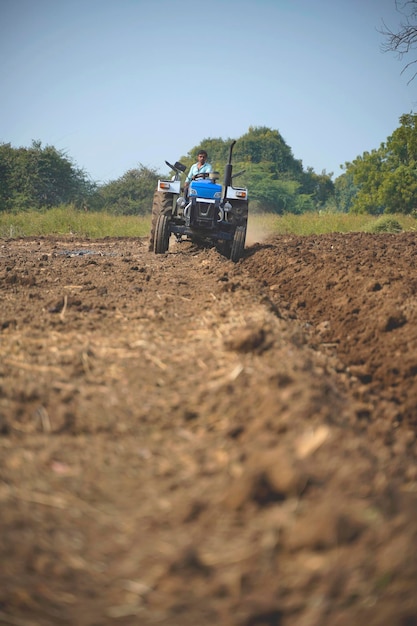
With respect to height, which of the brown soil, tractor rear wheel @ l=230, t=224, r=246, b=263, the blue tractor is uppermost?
the blue tractor

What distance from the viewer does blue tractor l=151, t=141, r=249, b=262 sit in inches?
439

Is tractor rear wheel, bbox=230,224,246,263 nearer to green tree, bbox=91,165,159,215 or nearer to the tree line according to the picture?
the tree line

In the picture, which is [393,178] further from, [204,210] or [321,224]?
[204,210]

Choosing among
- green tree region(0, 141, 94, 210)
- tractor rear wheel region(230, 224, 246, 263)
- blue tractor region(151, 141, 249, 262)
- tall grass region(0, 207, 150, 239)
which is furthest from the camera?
green tree region(0, 141, 94, 210)

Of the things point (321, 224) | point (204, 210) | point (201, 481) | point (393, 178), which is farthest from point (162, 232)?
point (393, 178)

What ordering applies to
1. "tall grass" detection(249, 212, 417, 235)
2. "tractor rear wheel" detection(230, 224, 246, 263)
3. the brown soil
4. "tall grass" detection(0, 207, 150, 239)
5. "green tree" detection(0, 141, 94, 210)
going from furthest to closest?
"green tree" detection(0, 141, 94, 210) → "tall grass" detection(0, 207, 150, 239) → "tall grass" detection(249, 212, 417, 235) → "tractor rear wheel" detection(230, 224, 246, 263) → the brown soil

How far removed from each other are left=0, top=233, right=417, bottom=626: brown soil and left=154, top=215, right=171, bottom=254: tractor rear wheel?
676 centimetres

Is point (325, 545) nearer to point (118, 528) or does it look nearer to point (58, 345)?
point (118, 528)

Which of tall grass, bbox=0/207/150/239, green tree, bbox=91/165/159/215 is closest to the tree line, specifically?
green tree, bbox=91/165/159/215

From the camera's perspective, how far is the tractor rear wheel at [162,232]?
1138 centimetres

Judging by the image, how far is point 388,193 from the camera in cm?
3744

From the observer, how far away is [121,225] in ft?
80.1

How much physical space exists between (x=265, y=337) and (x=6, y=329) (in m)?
2.12

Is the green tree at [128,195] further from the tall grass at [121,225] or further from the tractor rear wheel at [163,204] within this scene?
the tractor rear wheel at [163,204]
